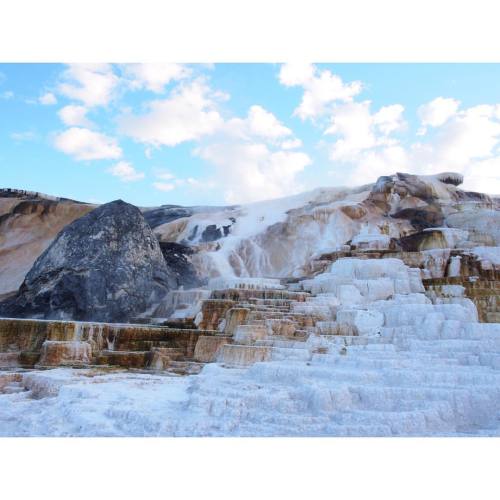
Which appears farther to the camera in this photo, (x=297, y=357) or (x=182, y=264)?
(x=182, y=264)

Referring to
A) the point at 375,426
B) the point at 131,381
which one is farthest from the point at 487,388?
the point at 131,381

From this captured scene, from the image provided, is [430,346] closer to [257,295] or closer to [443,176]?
[257,295]

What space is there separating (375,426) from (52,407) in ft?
13.9

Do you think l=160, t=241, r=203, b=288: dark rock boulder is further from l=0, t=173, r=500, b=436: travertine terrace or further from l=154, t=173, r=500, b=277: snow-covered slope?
l=0, t=173, r=500, b=436: travertine terrace

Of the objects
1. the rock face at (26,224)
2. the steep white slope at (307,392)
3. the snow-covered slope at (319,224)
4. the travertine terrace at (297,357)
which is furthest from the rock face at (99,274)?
the rock face at (26,224)

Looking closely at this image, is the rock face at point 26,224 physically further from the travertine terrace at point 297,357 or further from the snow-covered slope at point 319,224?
the travertine terrace at point 297,357

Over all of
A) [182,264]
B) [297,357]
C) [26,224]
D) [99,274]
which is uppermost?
[26,224]

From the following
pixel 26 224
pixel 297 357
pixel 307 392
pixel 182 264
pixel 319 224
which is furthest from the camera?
pixel 26 224

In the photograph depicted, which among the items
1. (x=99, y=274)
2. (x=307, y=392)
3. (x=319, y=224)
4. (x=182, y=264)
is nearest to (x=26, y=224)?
(x=182, y=264)

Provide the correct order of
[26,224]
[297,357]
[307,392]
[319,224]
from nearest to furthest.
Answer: [307,392], [297,357], [319,224], [26,224]

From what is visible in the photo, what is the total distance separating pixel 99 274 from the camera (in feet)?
54.5

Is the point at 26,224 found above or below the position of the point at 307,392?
above

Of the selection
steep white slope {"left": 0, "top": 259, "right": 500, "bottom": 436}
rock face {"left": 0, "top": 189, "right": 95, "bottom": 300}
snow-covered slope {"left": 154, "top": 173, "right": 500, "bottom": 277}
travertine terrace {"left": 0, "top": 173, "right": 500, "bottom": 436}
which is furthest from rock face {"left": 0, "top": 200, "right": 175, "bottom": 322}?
rock face {"left": 0, "top": 189, "right": 95, "bottom": 300}

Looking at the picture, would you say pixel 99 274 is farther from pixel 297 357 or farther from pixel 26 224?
pixel 26 224
